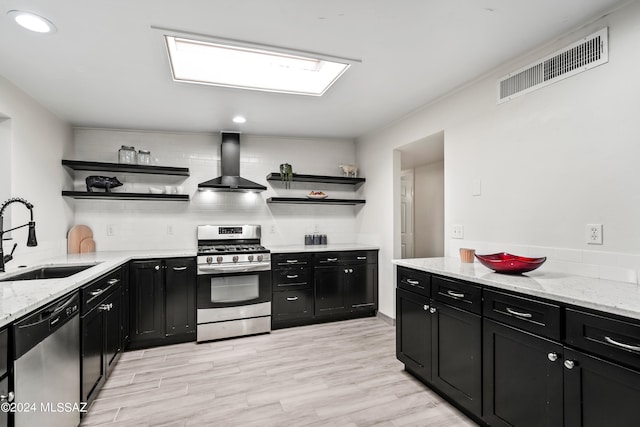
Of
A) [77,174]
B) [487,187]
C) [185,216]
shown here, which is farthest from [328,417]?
[77,174]

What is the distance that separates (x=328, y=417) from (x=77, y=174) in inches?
153

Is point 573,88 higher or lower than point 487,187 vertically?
higher

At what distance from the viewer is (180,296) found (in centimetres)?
333

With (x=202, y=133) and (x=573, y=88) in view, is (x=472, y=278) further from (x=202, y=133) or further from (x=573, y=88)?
(x=202, y=133)

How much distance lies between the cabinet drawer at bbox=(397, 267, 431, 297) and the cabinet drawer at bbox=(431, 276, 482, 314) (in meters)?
0.06

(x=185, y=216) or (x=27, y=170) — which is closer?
(x=27, y=170)

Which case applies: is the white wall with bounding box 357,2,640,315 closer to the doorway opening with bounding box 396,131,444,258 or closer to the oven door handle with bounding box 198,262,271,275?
the doorway opening with bounding box 396,131,444,258

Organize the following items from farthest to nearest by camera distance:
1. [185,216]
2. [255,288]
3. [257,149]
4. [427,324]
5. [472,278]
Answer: [257,149] < [185,216] < [255,288] < [427,324] < [472,278]

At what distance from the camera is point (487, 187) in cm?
254

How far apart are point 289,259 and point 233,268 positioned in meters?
0.67

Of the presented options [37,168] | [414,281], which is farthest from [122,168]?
[414,281]

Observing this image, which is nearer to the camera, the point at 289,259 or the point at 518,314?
the point at 518,314

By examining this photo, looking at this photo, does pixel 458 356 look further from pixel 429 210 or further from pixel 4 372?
pixel 429 210

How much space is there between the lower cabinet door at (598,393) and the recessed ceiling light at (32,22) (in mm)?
3273
